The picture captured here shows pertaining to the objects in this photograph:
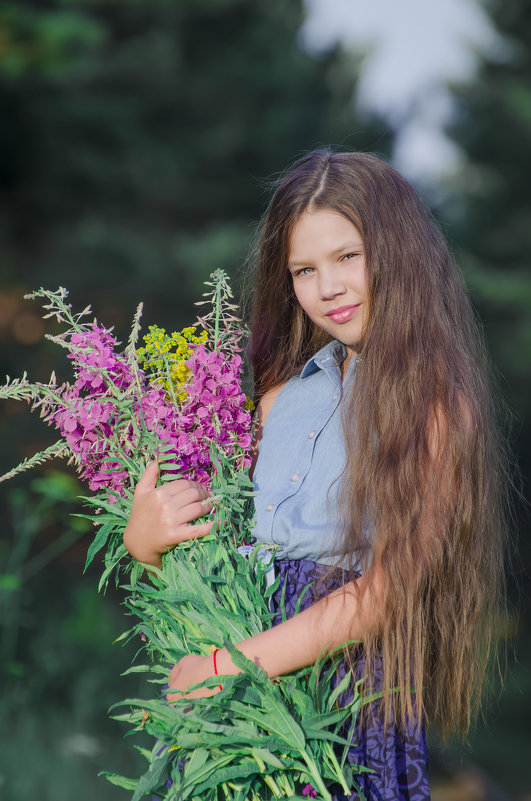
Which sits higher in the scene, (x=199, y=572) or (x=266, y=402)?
(x=266, y=402)

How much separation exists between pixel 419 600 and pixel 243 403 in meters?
0.56

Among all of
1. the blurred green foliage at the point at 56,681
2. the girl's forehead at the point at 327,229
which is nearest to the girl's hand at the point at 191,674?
the blurred green foliage at the point at 56,681

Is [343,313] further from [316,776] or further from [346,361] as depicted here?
[316,776]

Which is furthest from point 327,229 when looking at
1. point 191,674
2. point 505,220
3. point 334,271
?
point 505,220

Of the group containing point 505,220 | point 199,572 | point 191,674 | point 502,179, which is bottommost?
point 191,674

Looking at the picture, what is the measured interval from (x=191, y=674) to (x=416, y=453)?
0.58 m

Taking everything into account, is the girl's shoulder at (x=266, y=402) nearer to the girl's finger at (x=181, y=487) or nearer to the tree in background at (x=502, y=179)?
the girl's finger at (x=181, y=487)

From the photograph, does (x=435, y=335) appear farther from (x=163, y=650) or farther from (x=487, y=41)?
(x=487, y=41)

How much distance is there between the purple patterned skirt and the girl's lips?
53 cm

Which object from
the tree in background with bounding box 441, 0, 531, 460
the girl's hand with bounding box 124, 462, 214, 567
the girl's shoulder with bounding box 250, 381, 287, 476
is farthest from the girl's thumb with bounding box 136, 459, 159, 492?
the tree in background with bounding box 441, 0, 531, 460

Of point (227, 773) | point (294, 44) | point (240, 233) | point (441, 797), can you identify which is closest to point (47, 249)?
point (240, 233)

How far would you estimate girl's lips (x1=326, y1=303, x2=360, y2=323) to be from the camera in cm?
188

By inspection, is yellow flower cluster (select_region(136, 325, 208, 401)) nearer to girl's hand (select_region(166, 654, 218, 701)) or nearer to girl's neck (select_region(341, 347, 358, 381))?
girl's neck (select_region(341, 347, 358, 381))

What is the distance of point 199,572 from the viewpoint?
1.67 m
